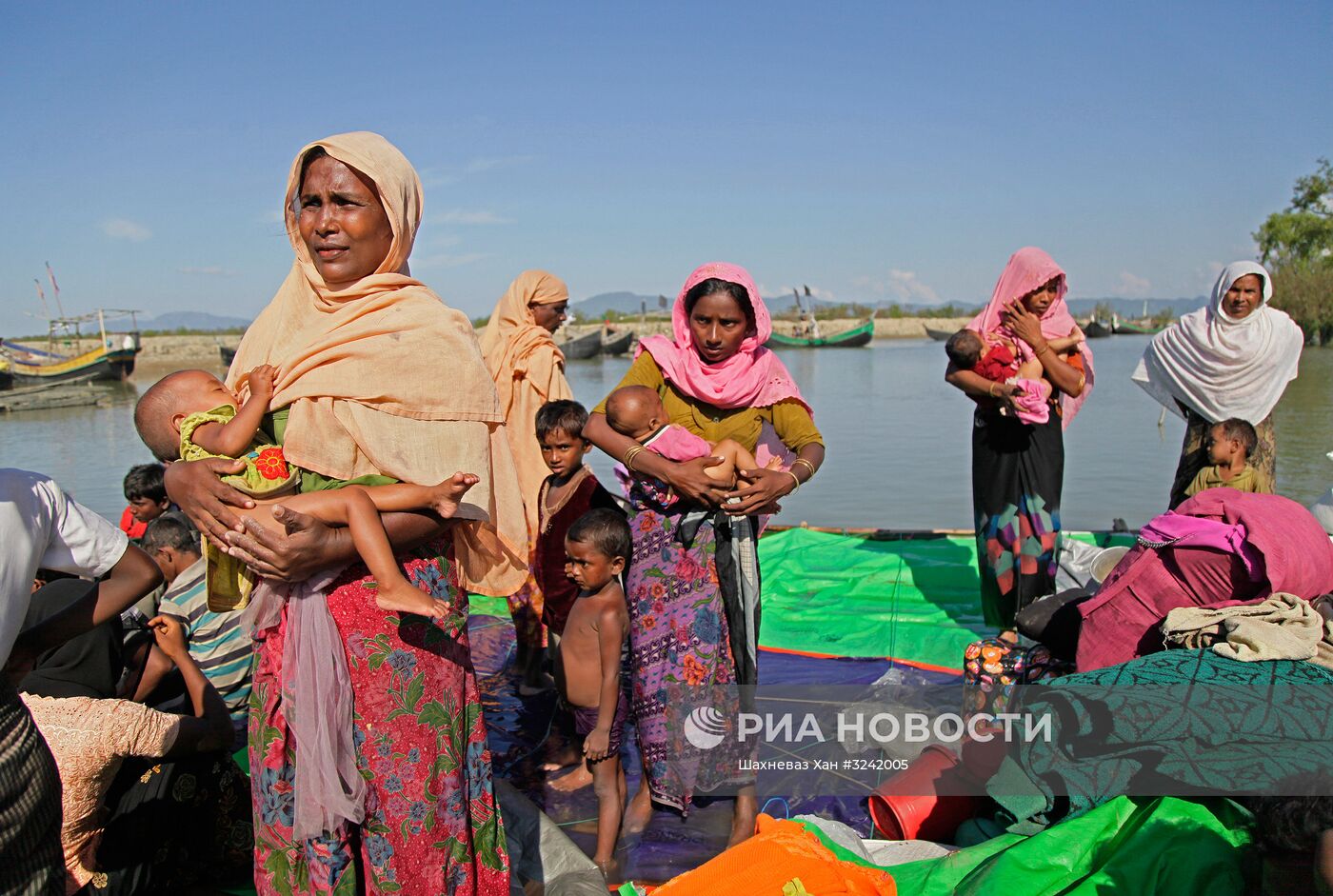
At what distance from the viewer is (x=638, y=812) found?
2.86m

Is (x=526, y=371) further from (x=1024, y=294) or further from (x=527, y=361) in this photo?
(x=1024, y=294)

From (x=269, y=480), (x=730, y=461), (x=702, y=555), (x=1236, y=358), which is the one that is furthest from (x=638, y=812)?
(x=1236, y=358)

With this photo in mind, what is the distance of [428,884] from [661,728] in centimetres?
105

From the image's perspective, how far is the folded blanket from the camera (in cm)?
231

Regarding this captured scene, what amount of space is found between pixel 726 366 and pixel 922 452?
361 inches

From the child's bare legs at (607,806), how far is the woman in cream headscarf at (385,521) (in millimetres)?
858

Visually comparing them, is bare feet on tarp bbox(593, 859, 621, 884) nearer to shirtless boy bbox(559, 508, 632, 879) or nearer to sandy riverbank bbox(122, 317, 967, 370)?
shirtless boy bbox(559, 508, 632, 879)

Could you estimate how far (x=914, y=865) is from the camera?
233 centimetres

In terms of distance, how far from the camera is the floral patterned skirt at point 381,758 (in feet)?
5.72

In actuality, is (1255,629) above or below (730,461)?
below

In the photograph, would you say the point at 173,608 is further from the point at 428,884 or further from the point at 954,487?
the point at 954,487

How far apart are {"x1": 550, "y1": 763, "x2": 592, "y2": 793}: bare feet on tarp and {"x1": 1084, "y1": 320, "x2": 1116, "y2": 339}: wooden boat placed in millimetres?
45232

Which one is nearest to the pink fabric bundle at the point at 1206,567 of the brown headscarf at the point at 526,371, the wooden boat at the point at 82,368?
the brown headscarf at the point at 526,371

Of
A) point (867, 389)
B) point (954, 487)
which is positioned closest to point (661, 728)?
point (954, 487)
